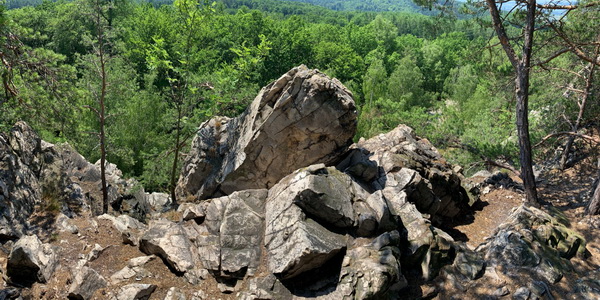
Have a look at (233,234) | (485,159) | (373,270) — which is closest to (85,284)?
(233,234)

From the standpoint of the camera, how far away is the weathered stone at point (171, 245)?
885cm

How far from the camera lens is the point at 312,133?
41.4ft

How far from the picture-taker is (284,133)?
12820 millimetres

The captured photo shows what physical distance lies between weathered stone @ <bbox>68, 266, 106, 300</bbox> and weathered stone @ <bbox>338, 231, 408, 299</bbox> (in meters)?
4.88

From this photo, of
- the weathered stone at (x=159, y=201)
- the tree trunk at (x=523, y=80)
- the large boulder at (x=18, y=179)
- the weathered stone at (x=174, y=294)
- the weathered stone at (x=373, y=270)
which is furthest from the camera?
the weathered stone at (x=159, y=201)

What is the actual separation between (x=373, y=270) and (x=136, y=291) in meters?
4.82

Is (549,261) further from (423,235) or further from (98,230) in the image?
(98,230)

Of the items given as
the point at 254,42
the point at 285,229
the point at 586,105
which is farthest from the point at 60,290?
the point at 254,42

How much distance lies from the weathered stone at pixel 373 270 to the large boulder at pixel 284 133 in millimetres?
4189

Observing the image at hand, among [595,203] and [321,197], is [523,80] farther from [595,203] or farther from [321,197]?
[321,197]

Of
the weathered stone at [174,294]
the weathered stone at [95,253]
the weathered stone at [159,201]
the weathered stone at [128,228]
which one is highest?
the weathered stone at [174,294]

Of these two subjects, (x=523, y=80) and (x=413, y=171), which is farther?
(x=413, y=171)

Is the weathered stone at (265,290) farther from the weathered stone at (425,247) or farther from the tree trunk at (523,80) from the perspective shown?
the tree trunk at (523,80)

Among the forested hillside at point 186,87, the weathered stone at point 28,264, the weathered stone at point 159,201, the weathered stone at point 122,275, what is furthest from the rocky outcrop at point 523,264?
the weathered stone at point 159,201
